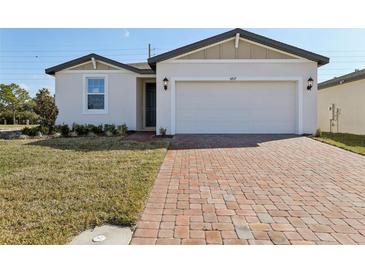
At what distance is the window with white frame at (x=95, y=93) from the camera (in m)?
13.5

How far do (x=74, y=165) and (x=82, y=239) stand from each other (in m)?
3.51

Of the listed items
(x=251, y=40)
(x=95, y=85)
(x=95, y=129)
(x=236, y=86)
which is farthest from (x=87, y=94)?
(x=251, y=40)

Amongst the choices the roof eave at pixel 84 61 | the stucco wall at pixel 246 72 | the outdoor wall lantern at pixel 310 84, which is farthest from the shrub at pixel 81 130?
the outdoor wall lantern at pixel 310 84

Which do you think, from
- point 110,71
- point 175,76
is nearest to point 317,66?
point 175,76

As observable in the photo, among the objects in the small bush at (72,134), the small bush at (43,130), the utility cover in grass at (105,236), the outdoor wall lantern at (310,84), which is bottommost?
the utility cover in grass at (105,236)

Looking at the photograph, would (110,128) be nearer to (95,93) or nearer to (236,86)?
(95,93)

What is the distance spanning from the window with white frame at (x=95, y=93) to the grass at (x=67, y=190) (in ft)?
19.7

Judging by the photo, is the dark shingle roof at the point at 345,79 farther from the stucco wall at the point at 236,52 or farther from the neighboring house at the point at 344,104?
the stucco wall at the point at 236,52

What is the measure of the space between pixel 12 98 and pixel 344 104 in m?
37.8

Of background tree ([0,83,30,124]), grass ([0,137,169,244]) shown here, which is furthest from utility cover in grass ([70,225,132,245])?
background tree ([0,83,30,124])

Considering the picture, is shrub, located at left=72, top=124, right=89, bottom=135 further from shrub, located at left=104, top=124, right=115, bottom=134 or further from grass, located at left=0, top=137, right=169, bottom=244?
grass, located at left=0, top=137, right=169, bottom=244

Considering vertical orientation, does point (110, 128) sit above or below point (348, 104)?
below

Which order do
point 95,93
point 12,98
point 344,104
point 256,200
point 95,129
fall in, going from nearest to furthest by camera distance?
point 256,200 < point 95,129 < point 95,93 < point 344,104 < point 12,98

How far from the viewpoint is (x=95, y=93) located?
13.6 metres
